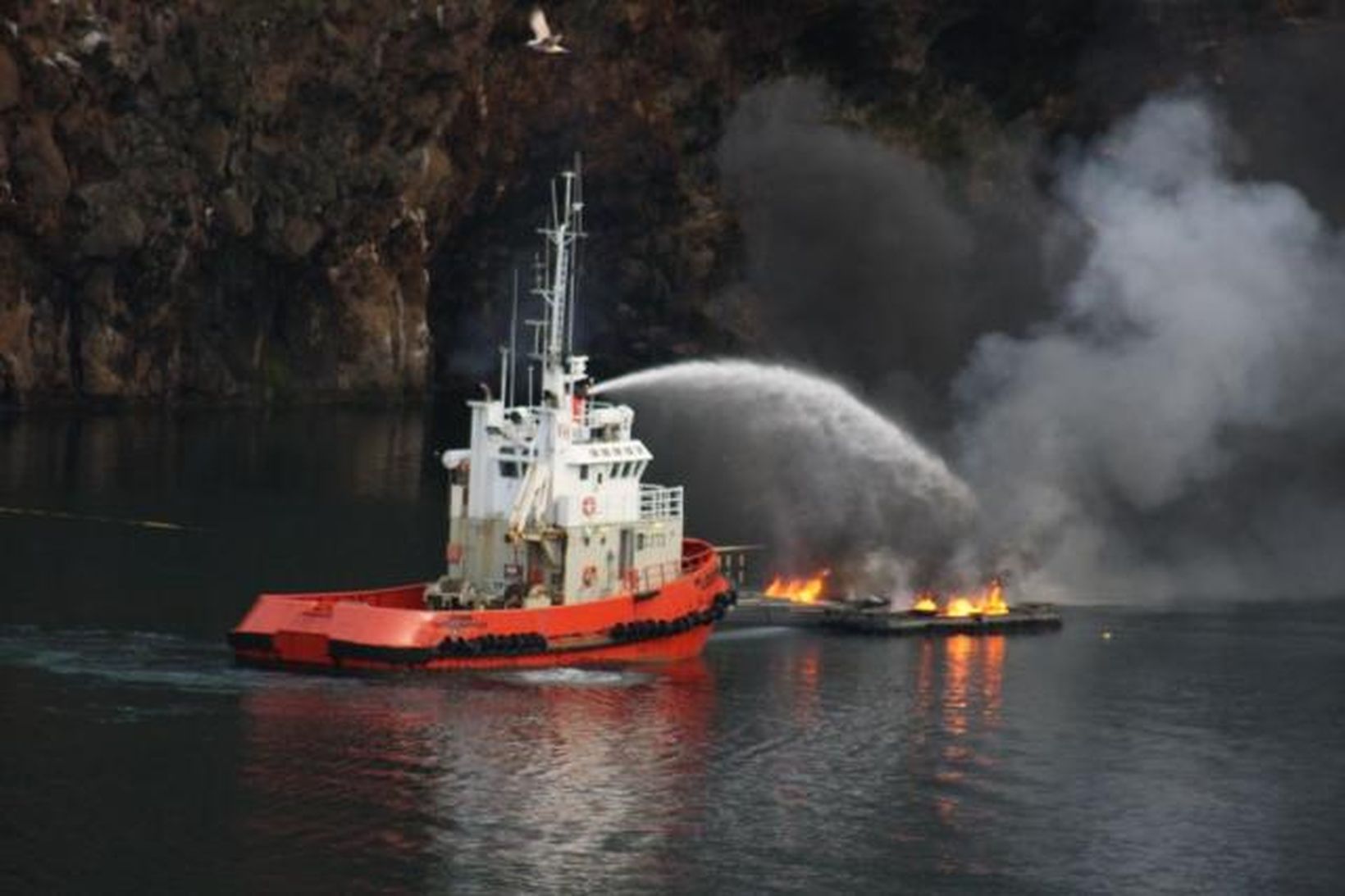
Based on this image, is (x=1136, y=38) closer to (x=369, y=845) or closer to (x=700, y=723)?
(x=700, y=723)

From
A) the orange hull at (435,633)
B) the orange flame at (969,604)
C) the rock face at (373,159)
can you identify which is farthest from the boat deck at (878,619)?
the rock face at (373,159)

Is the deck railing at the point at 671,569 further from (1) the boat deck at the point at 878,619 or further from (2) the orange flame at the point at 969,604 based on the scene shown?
(2) the orange flame at the point at 969,604

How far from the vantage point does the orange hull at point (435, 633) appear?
79.1 m

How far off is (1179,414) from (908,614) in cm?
2239

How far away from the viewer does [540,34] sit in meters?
156

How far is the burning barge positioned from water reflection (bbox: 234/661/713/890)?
10797 mm

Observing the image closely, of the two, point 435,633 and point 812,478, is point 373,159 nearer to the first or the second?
point 812,478

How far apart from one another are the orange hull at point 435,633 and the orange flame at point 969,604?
38.7 ft

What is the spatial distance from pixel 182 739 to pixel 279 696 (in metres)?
4.54

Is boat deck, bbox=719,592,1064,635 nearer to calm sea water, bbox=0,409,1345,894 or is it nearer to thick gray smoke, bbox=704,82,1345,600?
calm sea water, bbox=0,409,1345,894

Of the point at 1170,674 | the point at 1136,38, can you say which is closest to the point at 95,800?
the point at 1170,674

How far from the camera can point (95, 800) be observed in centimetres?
6694

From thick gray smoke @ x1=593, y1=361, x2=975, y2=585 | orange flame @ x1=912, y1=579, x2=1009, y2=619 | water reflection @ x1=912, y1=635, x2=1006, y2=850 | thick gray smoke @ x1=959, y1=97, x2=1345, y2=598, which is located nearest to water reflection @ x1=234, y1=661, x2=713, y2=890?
water reflection @ x1=912, y1=635, x2=1006, y2=850

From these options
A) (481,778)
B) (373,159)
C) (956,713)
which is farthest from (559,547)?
(373,159)
